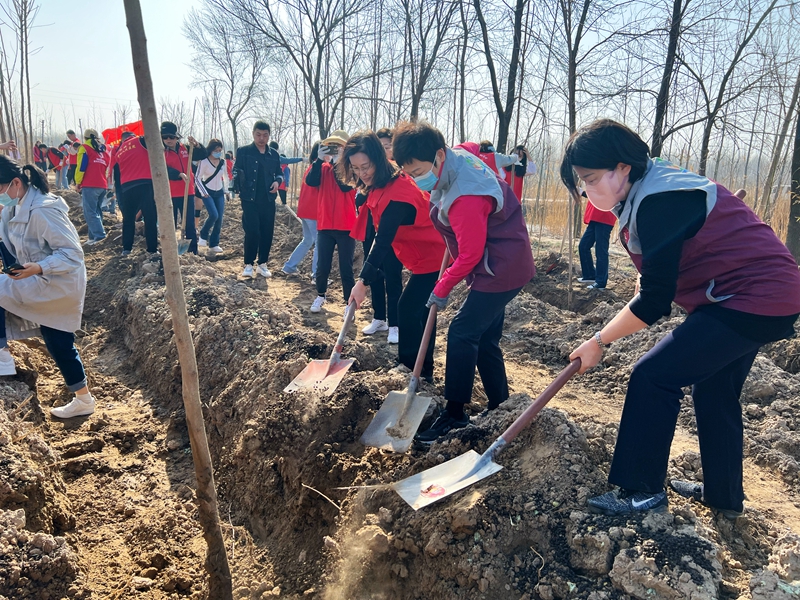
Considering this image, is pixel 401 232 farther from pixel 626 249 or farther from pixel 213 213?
pixel 213 213

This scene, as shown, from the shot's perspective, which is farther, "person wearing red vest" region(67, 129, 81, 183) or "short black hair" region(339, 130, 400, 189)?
"person wearing red vest" region(67, 129, 81, 183)

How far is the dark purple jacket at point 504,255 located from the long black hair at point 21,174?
269 cm

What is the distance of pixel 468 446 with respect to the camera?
→ 252 centimetres

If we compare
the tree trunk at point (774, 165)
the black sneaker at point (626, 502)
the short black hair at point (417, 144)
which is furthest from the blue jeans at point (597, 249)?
the black sneaker at point (626, 502)

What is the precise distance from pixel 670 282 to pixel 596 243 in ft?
17.7

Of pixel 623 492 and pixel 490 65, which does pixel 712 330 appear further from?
pixel 490 65

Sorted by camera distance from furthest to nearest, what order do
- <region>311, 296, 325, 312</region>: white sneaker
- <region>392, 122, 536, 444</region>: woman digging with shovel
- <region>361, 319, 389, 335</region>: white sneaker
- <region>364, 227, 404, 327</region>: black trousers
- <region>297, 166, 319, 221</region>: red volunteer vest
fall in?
<region>297, 166, 319, 221</region>: red volunteer vest
<region>311, 296, 325, 312</region>: white sneaker
<region>361, 319, 389, 335</region>: white sneaker
<region>364, 227, 404, 327</region>: black trousers
<region>392, 122, 536, 444</region>: woman digging with shovel

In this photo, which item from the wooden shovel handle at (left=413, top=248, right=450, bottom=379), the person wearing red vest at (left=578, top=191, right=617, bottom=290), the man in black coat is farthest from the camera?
the man in black coat

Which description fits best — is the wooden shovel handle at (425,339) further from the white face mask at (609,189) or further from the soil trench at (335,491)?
the white face mask at (609,189)

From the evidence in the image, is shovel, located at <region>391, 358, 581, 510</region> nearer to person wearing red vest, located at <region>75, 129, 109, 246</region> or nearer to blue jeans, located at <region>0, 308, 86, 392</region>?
blue jeans, located at <region>0, 308, 86, 392</region>

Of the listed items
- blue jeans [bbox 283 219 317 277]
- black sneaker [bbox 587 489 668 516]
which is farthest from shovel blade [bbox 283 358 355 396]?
blue jeans [bbox 283 219 317 277]

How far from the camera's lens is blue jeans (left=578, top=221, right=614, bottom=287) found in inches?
261

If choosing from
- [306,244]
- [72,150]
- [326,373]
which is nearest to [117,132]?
[306,244]

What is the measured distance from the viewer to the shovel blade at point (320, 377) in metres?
3.17
